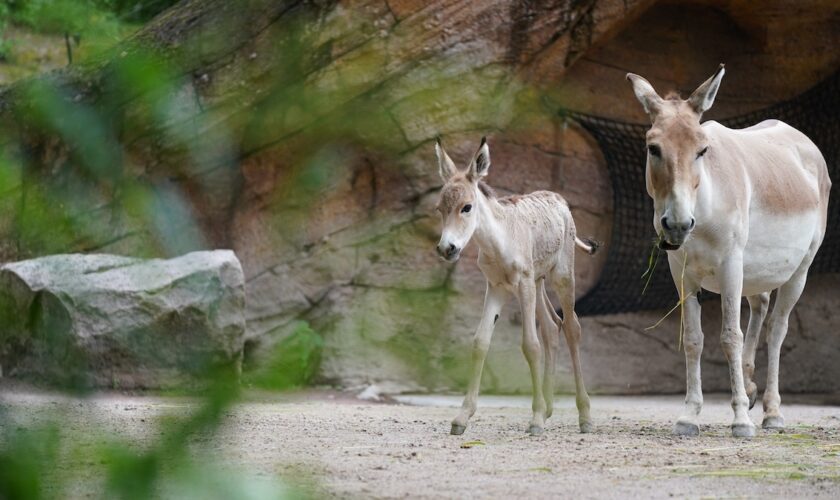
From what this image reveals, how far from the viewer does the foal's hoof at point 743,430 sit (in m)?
6.23

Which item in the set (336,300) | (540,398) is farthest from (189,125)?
(336,300)

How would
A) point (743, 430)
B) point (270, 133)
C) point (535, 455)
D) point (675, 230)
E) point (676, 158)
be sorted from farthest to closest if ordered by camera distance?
point (743, 430) < point (676, 158) < point (675, 230) < point (535, 455) < point (270, 133)

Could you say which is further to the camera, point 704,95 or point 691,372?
point 691,372

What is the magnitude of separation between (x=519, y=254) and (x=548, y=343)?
66cm

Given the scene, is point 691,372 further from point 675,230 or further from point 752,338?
point 752,338

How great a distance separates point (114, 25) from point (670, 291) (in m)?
10.9

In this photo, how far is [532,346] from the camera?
6562mm

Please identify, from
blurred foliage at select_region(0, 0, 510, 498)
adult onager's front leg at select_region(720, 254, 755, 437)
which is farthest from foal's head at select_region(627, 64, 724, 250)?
blurred foliage at select_region(0, 0, 510, 498)

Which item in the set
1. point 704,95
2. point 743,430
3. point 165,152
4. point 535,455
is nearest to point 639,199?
point 704,95

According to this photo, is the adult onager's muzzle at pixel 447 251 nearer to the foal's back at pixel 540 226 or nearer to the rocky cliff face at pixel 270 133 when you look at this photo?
the foal's back at pixel 540 226

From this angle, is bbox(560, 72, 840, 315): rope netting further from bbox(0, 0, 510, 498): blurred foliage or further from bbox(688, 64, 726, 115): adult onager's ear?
bbox(0, 0, 510, 498): blurred foliage

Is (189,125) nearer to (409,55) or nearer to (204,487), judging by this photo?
(204,487)

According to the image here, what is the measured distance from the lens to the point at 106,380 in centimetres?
766

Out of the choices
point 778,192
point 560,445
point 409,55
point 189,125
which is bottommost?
point 560,445
